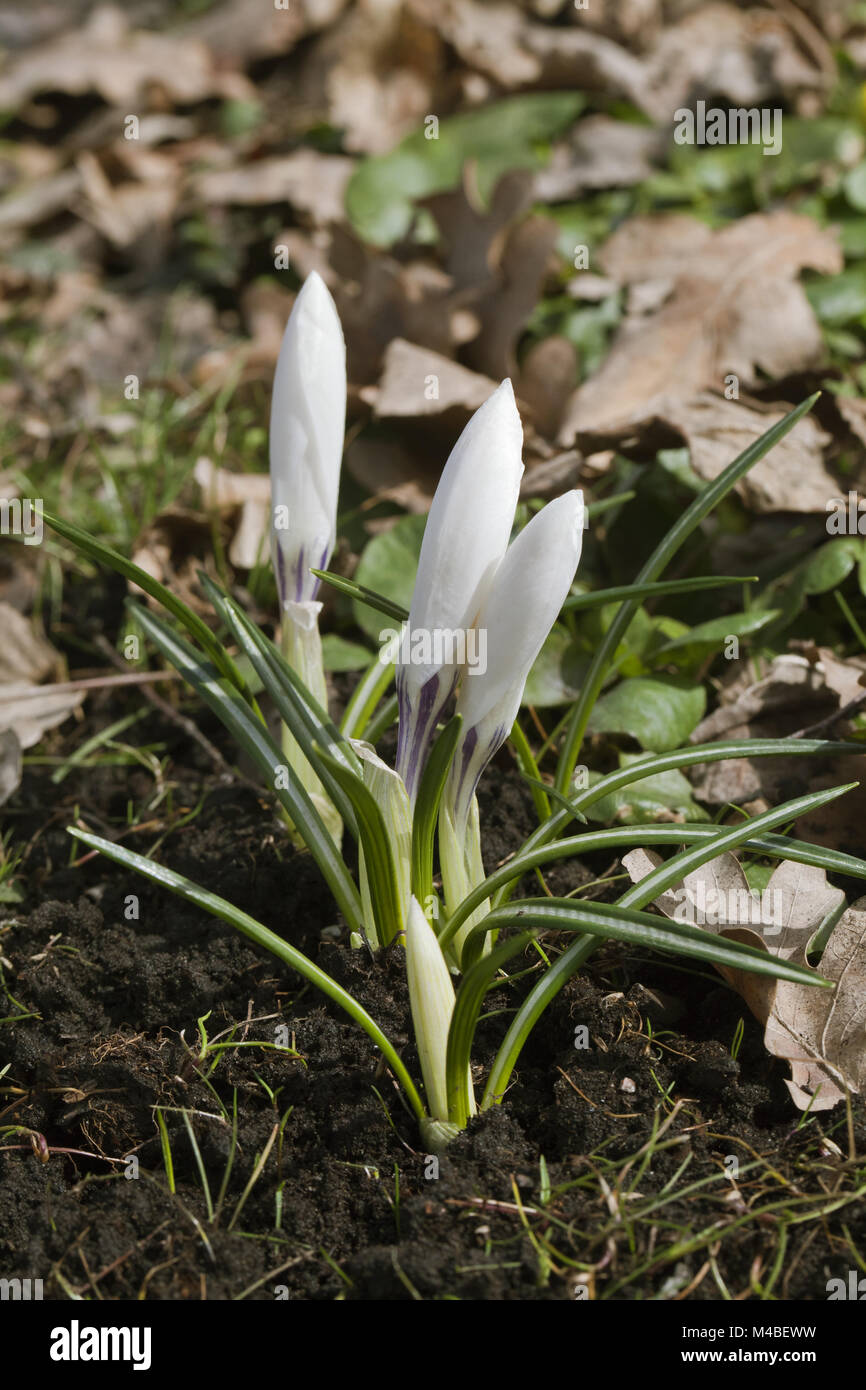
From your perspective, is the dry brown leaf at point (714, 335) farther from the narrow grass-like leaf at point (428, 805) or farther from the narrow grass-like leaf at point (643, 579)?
the narrow grass-like leaf at point (428, 805)

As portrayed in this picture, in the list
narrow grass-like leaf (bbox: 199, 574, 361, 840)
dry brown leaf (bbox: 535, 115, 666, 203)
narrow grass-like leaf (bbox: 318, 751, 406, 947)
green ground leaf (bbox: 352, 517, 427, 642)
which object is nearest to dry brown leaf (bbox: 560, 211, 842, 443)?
green ground leaf (bbox: 352, 517, 427, 642)

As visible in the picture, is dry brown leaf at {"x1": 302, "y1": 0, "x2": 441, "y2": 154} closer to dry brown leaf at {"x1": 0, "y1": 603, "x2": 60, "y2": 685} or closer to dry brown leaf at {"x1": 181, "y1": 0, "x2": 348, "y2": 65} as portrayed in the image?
dry brown leaf at {"x1": 181, "y1": 0, "x2": 348, "y2": 65}

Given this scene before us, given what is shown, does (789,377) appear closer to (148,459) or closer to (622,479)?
(622,479)

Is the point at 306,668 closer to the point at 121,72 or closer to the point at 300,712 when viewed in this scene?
the point at 300,712

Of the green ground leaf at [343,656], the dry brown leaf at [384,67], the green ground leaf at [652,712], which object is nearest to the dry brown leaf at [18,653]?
the green ground leaf at [343,656]

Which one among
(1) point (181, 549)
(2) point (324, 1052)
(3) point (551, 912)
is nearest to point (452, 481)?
(3) point (551, 912)
